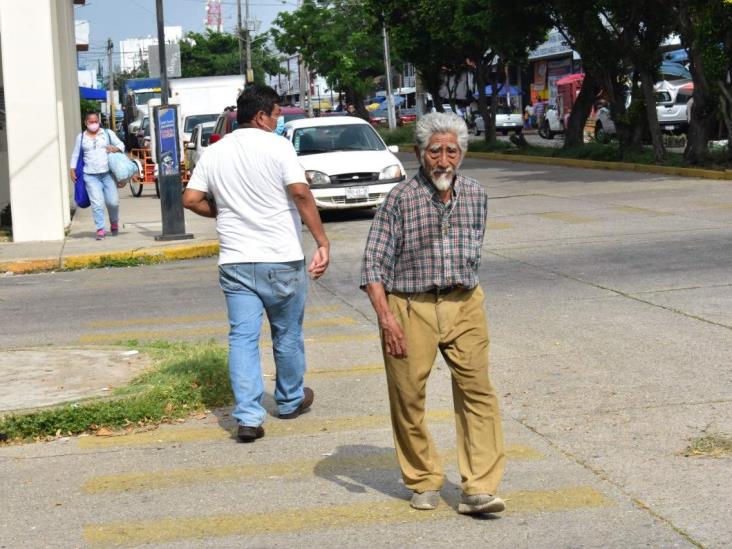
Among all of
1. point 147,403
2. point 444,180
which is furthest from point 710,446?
point 147,403

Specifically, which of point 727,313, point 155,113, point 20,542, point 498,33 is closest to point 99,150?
point 155,113

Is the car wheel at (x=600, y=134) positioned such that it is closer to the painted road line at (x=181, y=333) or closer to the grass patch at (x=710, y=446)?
the painted road line at (x=181, y=333)

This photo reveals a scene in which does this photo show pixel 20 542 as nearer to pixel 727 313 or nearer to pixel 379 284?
pixel 379 284

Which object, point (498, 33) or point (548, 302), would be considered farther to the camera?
point (498, 33)

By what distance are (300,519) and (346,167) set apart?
14826 millimetres

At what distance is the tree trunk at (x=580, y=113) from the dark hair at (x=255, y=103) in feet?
95.0

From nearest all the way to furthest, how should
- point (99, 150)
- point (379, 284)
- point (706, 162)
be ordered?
point (379, 284), point (99, 150), point (706, 162)

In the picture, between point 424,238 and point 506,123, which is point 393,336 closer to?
point 424,238

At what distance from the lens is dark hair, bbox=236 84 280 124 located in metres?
7.00

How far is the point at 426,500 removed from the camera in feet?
17.7

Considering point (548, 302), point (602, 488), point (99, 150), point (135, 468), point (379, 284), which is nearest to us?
point (379, 284)

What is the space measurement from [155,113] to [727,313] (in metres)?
11.2

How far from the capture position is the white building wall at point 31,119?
17609 millimetres

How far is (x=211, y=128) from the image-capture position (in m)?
30.6
